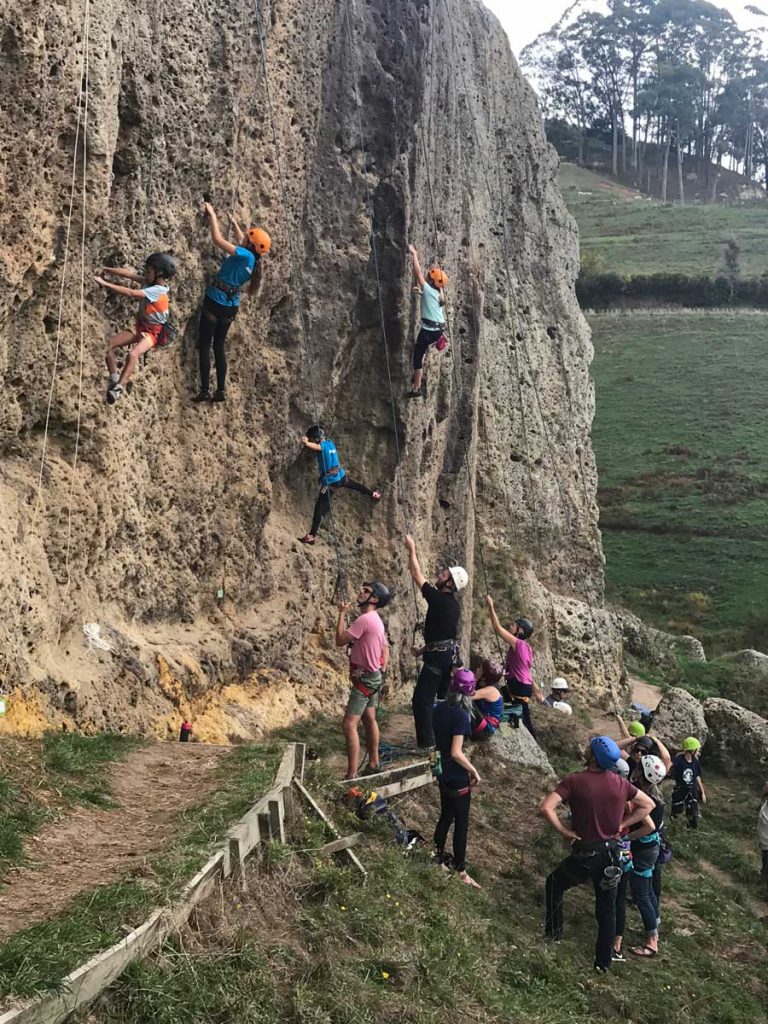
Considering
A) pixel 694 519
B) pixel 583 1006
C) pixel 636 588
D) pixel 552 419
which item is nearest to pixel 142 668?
pixel 583 1006

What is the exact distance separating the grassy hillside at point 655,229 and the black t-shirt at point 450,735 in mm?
72027

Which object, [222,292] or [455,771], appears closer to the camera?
[455,771]

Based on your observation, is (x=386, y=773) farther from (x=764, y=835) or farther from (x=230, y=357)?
(x=230, y=357)

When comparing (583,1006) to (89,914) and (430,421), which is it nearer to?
(89,914)

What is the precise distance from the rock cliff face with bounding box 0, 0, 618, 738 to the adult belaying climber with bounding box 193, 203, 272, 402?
0.20 metres

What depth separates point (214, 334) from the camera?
12633 mm

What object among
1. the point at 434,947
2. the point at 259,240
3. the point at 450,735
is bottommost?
the point at 434,947

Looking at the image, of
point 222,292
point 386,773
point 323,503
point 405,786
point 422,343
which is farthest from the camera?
point 422,343

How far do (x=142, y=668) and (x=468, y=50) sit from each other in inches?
780

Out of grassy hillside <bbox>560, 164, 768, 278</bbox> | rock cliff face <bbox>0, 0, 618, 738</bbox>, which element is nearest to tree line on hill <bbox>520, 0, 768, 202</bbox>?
grassy hillside <bbox>560, 164, 768, 278</bbox>

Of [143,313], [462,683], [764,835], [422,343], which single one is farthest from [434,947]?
[422,343]

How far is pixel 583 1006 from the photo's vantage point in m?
8.02

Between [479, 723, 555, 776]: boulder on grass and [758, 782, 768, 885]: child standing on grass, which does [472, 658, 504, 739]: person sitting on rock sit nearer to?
[479, 723, 555, 776]: boulder on grass

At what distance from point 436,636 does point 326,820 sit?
365cm
